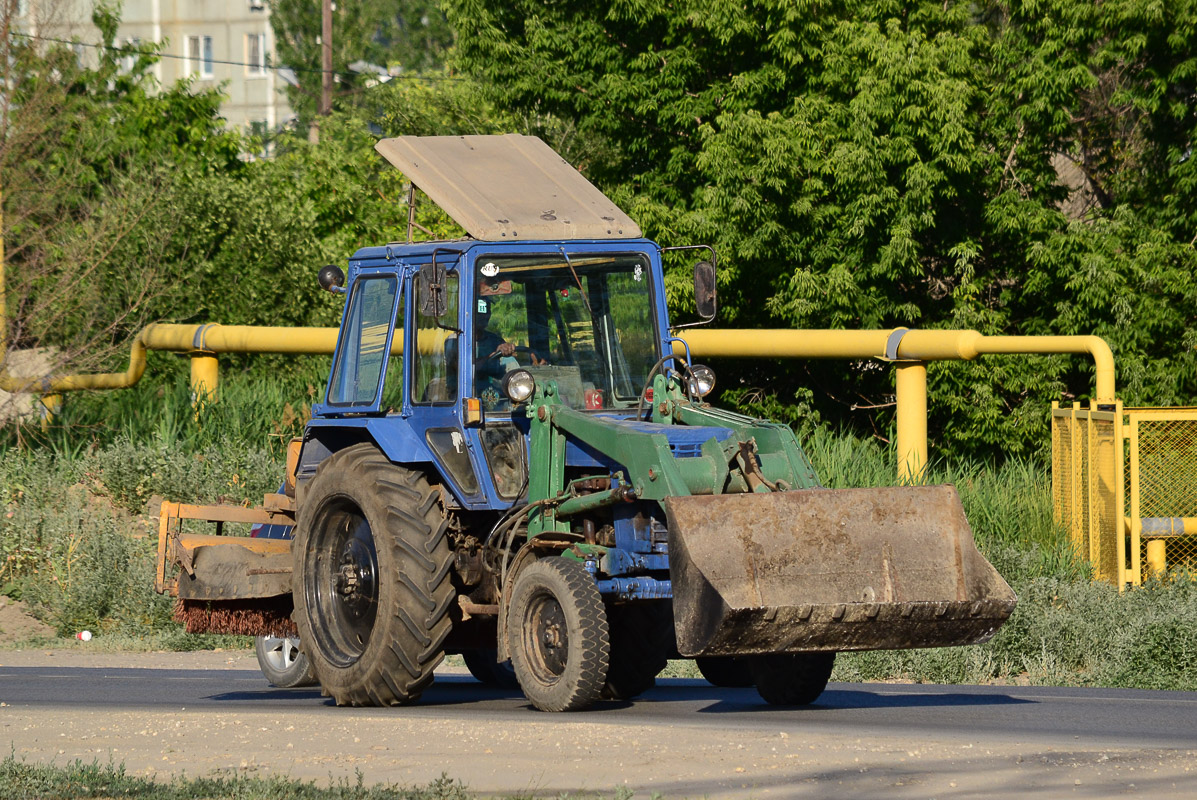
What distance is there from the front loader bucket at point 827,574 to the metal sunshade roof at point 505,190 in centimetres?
265

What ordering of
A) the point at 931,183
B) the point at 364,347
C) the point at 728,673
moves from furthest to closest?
the point at 931,183
the point at 728,673
the point at 364,347

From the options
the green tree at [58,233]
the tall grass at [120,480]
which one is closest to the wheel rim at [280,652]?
the tall grass at [120,480]

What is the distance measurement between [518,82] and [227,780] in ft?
58.3

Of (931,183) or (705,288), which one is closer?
(705,288)

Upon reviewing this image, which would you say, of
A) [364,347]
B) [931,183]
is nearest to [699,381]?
[364,347]

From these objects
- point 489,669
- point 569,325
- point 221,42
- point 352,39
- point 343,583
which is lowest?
point 489,669

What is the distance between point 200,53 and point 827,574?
79.1m

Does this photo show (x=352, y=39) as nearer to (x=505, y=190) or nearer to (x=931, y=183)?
(x=931, y=183)

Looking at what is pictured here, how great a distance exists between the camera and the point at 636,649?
11.8 meters

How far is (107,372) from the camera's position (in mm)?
22359

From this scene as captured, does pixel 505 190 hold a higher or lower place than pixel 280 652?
higher

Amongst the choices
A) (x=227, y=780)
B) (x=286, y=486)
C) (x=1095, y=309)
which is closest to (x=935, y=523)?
(x=227, y=780)

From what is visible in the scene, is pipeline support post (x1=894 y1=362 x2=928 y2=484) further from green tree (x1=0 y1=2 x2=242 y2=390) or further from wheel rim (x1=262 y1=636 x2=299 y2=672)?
green tree (x1=0 y1=2 x2=242 y2=390)

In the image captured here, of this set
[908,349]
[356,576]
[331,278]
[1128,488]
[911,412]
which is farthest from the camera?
[911,412]
